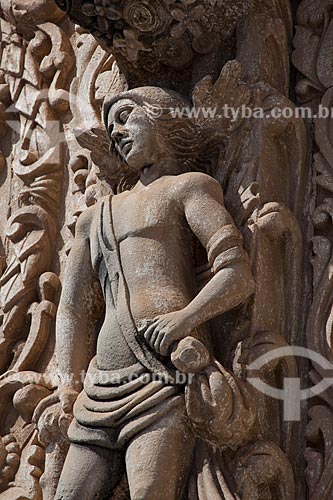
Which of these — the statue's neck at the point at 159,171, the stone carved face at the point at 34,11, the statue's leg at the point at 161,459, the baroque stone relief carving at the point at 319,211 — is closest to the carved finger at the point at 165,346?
the statue's leg at the point at 161,459

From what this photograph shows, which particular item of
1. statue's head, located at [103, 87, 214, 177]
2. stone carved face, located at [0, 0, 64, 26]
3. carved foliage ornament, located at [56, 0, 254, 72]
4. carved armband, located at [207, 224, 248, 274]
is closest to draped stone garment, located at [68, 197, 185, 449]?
carved armband, located at [207, 224, 248, 274]

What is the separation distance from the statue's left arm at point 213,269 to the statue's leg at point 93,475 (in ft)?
0.98

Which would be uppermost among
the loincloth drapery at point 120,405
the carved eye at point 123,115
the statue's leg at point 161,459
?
the carved eye at point 123,115

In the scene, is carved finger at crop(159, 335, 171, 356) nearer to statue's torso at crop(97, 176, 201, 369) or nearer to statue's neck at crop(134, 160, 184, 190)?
statue's torso at crop(97, 176, 201, 369)

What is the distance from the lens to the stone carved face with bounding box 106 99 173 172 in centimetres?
429

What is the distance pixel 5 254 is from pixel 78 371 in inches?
31.1

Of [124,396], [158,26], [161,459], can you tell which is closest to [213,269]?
[124,396]

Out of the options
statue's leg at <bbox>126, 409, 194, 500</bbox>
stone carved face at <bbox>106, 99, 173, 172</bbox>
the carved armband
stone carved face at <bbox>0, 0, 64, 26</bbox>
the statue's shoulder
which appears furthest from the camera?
stone carved face at <bbox>0, 0, 64, 26</bbox>

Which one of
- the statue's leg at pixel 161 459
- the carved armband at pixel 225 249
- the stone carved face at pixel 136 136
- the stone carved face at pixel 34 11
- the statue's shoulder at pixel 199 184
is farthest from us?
the stone carved face at pixel 34 11

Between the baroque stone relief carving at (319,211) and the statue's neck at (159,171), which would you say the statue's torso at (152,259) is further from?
the baroque stone relief carving at (319,211)

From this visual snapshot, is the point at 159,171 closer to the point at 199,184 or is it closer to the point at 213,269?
the point at 199,184

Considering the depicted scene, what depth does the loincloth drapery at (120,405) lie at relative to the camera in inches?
156

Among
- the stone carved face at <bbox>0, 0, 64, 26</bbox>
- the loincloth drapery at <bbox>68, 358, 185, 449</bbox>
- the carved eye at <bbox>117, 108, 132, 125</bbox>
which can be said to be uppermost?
the stone carved face at <bbox>0, 0, 64, 26</bbox>

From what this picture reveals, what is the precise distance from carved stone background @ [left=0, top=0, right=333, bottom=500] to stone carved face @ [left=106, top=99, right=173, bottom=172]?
14cm
